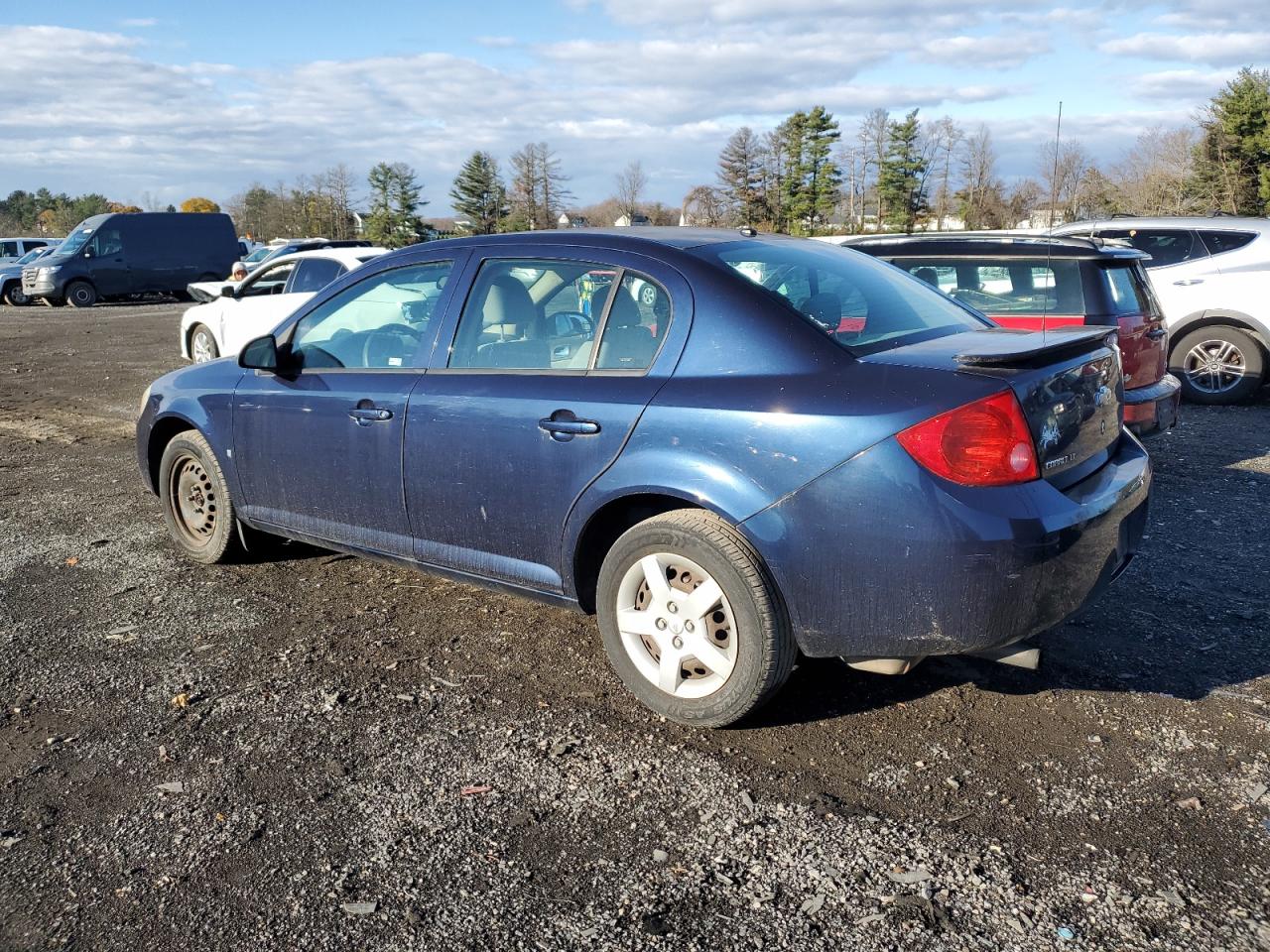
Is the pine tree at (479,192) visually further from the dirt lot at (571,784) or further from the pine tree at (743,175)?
the dirt lot at (571,784)

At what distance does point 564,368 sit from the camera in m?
3.94

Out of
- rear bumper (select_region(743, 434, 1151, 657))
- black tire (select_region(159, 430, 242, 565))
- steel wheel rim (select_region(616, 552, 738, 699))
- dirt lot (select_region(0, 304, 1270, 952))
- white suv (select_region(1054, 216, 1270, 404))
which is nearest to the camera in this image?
dirt lot (select_region(0, 304, 1270, 952))

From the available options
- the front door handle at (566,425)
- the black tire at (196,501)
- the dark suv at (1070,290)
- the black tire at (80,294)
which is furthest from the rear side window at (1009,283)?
the black tire at (80,294)

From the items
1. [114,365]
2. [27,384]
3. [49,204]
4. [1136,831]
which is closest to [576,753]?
[1136,831]

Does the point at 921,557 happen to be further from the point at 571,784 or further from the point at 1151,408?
the point at 1151,408

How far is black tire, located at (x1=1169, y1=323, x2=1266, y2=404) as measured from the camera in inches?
408

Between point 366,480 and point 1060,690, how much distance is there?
9.39ft

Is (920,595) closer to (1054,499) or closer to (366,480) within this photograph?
Answer: (1054,499)

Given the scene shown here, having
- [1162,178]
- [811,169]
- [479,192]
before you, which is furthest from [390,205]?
[1162,178]

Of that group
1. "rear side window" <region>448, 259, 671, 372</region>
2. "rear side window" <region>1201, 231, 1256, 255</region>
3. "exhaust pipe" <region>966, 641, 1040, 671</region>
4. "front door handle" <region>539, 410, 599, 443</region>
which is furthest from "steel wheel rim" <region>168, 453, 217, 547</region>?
"rear side window" <region>1201, 231, 1256, 255</region>

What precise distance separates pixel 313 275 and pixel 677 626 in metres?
10.5

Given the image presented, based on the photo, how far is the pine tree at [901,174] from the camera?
57.6 metres

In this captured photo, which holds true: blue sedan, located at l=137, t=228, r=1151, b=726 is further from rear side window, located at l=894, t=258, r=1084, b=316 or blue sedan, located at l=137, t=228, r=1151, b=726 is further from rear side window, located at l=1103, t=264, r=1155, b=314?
rear side window, located at l=1103, t=264, r=1155, b=314

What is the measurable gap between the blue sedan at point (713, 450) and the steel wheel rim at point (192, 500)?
2.67 feet
